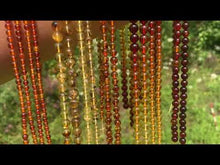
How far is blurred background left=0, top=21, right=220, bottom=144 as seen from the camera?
3.41m

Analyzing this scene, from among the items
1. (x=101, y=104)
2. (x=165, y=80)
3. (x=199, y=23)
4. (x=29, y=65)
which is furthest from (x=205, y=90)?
(x=29, y=65)

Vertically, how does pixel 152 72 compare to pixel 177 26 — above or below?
below

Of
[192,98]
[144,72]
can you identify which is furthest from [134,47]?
[192,98]

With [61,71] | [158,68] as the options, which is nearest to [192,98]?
[158,68]

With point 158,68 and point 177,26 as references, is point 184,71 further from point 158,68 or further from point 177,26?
point 177,26

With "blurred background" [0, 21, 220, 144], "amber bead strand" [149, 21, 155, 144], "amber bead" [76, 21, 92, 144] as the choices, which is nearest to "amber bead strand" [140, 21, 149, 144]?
"amber bead strand" [149, 21, 155, 144]

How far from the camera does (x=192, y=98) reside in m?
3.81

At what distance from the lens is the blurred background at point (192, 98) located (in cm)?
341

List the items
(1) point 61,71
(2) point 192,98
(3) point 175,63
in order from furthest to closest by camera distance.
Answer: (2) point 192,98, (3) point 175,63, (1) point 61,71

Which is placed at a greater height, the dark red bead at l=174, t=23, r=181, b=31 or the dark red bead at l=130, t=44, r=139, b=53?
the dark red bead at l=174, t=23, r=181, b=31

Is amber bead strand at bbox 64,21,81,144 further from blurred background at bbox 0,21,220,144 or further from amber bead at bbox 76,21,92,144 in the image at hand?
blurred background at bbox 0,21,220,144

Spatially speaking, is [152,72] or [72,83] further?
[152,72]

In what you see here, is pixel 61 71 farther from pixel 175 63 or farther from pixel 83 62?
pixel 175 63

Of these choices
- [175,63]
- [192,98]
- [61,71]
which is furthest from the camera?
[192,98]
